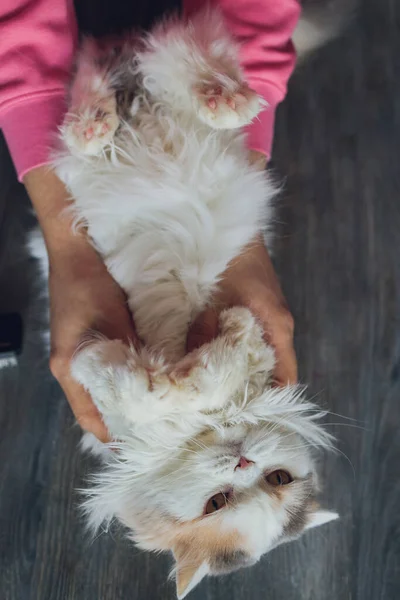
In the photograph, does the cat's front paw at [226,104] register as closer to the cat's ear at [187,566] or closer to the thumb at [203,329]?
the thumb at [203,329]

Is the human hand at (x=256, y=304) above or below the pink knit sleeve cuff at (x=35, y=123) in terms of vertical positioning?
below

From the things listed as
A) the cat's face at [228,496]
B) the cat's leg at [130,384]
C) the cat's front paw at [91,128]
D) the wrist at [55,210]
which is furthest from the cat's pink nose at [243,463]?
the cat's front paw at [91,128]

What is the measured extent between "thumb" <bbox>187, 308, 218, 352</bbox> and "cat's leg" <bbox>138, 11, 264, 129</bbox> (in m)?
0.34

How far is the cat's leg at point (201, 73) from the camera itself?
0.94 metres

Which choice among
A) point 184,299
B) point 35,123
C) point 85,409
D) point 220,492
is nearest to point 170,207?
point 184,299

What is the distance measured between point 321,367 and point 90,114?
910mm

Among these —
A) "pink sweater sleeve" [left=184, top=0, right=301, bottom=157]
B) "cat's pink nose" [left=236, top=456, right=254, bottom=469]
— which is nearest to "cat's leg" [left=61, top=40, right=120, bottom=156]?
"pink sweater sleeve" [left=184, top=0, right=301, bottom=157]

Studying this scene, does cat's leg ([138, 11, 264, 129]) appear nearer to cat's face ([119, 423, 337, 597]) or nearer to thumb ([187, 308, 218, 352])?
thumb ([187, 308, 218, 352])

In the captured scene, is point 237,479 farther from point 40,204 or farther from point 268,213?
point 40,204

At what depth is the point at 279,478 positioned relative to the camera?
3.29 feet

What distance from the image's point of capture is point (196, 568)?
0.97 meters

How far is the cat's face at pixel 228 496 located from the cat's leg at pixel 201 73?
56 cm

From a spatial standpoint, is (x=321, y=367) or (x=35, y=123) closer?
(x=35, y=123)

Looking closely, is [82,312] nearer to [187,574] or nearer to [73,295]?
[73,295]
